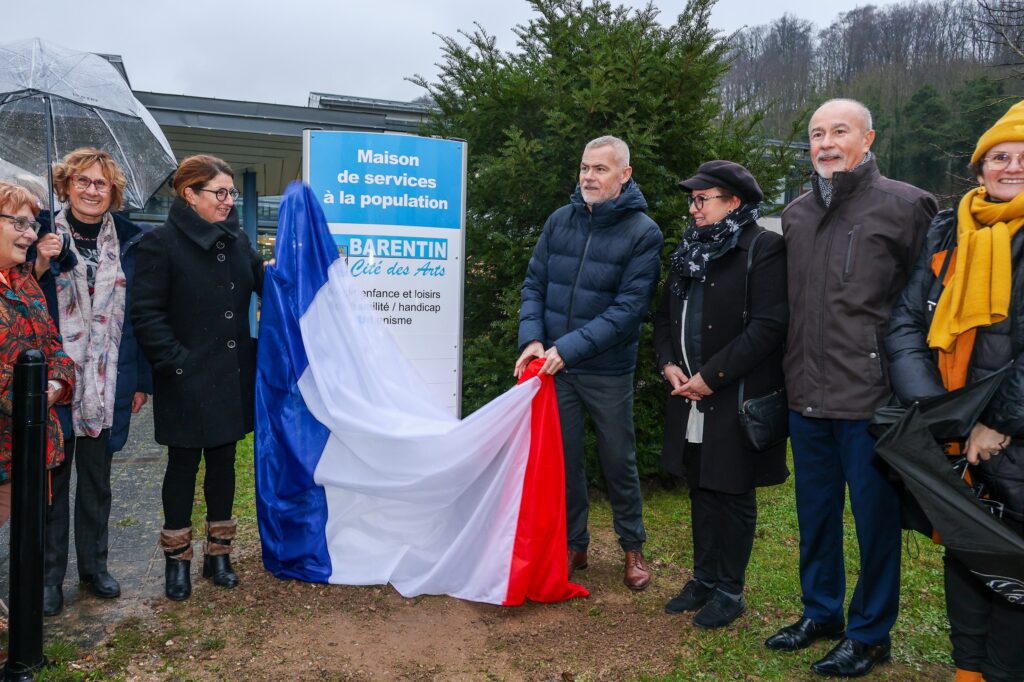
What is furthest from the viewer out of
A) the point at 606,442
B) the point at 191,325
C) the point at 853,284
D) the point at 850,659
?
the point at 606,442

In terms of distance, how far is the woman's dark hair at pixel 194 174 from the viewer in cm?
376

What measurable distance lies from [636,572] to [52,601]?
9.34ft

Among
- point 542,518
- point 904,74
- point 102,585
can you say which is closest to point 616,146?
point 542,518

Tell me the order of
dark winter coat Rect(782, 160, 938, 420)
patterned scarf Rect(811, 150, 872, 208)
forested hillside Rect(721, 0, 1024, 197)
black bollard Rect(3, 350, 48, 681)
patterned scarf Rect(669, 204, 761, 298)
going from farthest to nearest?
forested hillside Rect(721, 0, 1024, 197), patterned scarf Rect(669, 204, 761, 298), patterned scarf Rect(811, 150, 872, 208), dark winter coat Rect(782, 160, 938, 420), black bollard Rect(3, 350, 48, 681)

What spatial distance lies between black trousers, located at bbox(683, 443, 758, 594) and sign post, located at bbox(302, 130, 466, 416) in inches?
56.1

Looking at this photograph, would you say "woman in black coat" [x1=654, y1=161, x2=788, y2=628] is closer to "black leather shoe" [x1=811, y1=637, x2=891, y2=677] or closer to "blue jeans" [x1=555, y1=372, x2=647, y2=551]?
"blue jeans" [x1=555, y1=372, x2=647, y2=551]

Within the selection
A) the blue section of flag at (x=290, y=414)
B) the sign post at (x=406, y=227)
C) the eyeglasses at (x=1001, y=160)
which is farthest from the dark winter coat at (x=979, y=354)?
the blue section of flag at (x=290, y=414)

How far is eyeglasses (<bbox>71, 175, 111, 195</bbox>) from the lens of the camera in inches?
142

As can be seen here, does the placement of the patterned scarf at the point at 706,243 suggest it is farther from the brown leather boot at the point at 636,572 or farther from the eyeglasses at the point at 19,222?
the eyeglasses at the point at 19,222

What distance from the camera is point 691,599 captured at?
12.7ft

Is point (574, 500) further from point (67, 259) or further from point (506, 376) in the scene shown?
point (67, 259)

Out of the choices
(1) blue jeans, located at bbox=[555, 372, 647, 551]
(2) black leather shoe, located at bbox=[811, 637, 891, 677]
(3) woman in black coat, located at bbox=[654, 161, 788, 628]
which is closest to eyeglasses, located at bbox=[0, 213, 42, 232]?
(1) blue jeans, located at bbox=[555, 372, 647, 551]

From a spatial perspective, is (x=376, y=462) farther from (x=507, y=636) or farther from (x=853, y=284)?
(x=853, y=284)

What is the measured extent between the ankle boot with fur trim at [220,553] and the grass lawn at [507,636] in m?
0.08
